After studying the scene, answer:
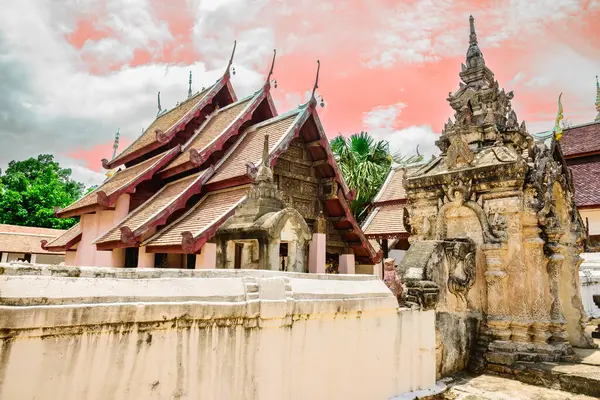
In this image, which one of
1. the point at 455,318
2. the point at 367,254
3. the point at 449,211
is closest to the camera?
the point at 455,318

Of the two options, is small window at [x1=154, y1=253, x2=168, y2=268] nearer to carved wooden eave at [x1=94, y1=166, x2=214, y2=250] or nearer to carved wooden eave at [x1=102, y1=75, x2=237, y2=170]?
carved wooden eave at [x1=94, y1=166, x2=214, y2=250]

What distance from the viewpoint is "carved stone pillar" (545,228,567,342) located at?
5.06 metres

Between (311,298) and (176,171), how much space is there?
28.7 feet

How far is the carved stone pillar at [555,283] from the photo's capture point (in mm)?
5062

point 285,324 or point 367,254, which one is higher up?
point 367,254

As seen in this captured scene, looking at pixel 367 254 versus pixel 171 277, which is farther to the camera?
pixel 367 254

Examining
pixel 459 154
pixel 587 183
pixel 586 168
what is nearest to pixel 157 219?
pixel 459 154

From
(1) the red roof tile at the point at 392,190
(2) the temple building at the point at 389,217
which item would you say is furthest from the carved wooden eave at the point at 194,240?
(1) the red roof tile at the point at 392,190

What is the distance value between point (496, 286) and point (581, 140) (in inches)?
654

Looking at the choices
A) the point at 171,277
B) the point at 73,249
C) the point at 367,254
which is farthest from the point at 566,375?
the point at 73,249

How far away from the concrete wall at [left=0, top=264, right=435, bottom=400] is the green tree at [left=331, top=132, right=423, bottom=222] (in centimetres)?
1906

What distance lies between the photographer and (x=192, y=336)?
2779mm

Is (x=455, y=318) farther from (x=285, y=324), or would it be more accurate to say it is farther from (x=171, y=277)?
(x=171, y=277)

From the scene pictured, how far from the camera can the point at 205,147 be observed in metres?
10.9
